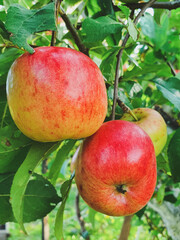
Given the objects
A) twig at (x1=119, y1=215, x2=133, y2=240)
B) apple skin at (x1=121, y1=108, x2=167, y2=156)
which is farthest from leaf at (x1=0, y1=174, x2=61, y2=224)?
twig at (x1=119, y1=215, x2=133, y2=240)

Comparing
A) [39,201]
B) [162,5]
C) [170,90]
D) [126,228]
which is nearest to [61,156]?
[39,201]

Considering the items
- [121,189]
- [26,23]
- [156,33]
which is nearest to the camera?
[156,33]

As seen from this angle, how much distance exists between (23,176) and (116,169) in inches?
8.0

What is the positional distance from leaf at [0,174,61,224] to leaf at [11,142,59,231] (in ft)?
0.60

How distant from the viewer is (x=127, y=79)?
90 centimetres

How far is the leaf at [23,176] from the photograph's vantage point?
2.09 feet

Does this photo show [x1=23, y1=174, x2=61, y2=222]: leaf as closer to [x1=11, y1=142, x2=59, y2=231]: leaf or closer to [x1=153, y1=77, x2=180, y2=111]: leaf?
[x1=11, y1=142, x2=59, y2=231]: leaf

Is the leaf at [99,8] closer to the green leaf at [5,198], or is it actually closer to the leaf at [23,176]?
the leaf at [23,176]

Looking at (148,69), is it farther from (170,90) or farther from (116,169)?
(116,169)

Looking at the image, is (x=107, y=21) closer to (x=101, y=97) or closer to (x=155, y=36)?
(x=101, y=97)

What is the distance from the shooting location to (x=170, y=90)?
2.47 ft

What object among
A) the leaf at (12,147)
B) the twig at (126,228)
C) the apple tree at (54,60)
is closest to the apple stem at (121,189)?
the apple tree at (54,60)

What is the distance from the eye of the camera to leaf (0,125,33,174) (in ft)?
2.44

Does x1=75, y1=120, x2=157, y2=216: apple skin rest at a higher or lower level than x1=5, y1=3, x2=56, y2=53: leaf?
lower
